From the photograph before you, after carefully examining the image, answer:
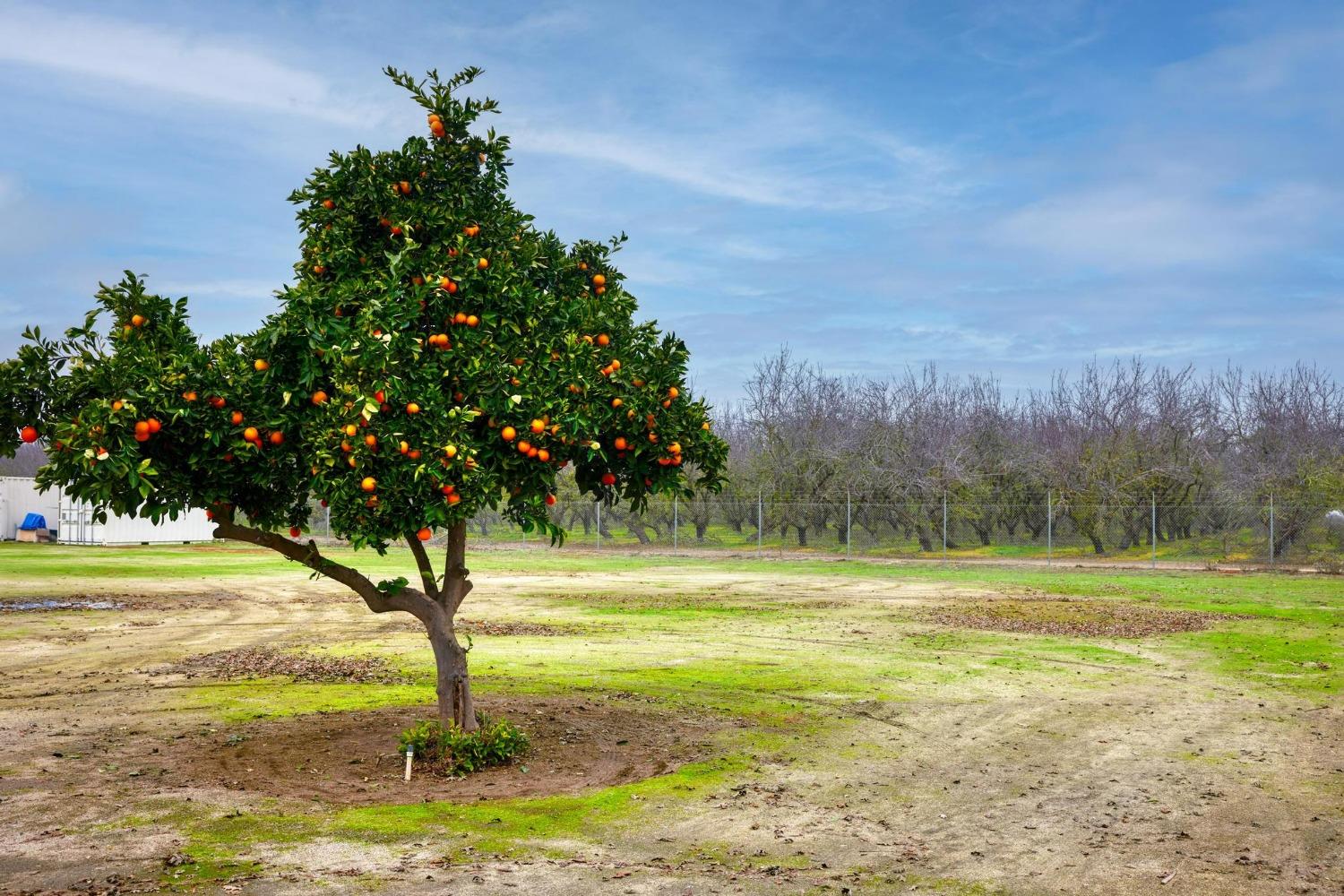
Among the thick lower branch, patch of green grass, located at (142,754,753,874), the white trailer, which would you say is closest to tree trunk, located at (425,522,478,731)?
the thick lower branch

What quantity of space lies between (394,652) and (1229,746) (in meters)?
10.9

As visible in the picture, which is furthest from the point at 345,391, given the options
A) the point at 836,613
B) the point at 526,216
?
the point at 836,613

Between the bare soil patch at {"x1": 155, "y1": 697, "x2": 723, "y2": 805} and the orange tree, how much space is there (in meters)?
0.81

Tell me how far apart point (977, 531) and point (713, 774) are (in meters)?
41.4

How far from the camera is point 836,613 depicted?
21.9 m

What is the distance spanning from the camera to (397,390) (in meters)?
7.79

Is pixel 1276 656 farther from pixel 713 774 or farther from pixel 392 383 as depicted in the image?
pixel 392 383

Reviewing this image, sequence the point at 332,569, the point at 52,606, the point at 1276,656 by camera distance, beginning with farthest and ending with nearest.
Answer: the point at 52,606
the point at 1276,656
the point at 332,569

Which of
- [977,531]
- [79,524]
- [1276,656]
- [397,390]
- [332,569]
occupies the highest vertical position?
[397,390]

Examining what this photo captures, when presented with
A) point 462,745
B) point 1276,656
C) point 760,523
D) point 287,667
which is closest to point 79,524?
point 760,523

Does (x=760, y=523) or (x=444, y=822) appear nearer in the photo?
(x=444, y=822)

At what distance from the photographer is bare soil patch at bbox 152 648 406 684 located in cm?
1416

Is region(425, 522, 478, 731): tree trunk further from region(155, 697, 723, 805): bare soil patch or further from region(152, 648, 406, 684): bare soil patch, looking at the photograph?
region(152, 648, 406, 684): bare soil patch

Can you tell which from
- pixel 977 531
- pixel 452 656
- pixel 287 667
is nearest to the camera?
pixel 452 656
